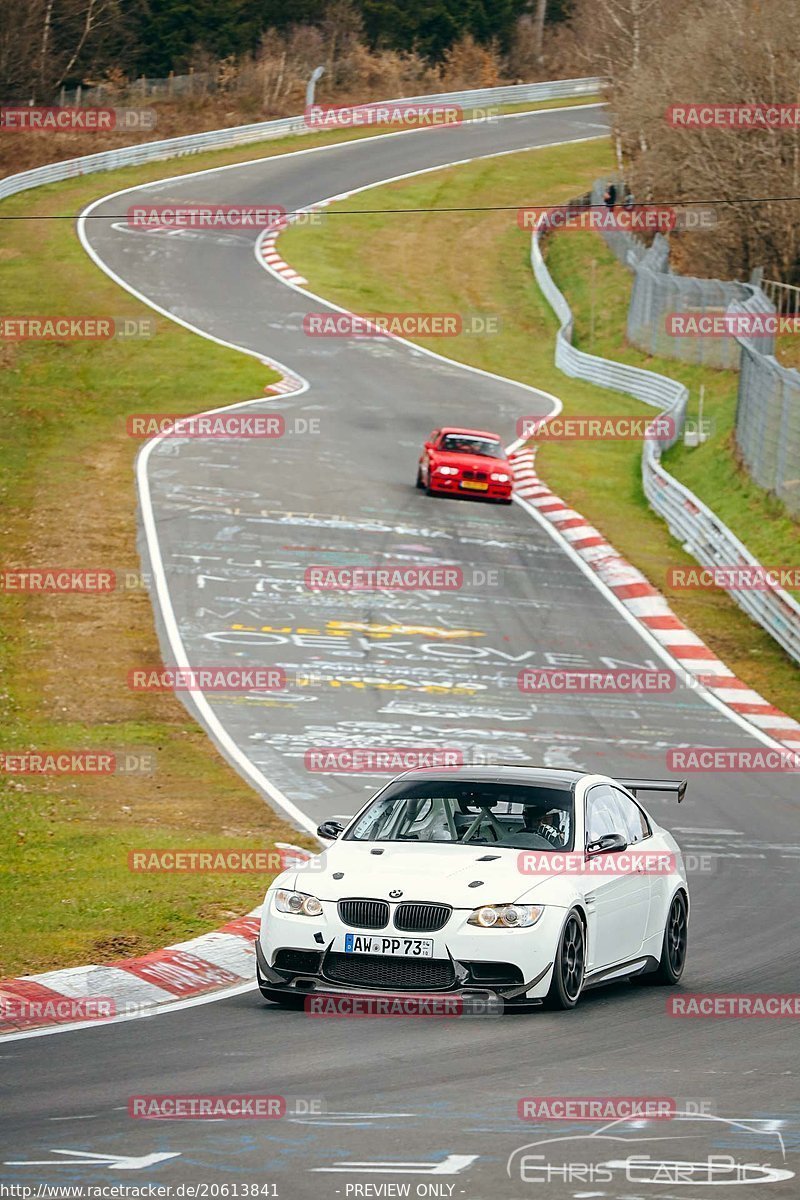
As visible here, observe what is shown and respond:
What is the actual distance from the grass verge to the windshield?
1478 centimetres

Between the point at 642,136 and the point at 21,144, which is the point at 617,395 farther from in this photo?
the point at 21,144

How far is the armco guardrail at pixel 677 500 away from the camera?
28.2m

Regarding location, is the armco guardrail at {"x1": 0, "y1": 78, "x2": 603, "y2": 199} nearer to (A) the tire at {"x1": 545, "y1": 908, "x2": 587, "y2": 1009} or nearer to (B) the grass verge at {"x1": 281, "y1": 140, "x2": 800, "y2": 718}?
(B) the grass verge at {"x1": 281, "y1": 140, "x2": 800, "y2": 718}

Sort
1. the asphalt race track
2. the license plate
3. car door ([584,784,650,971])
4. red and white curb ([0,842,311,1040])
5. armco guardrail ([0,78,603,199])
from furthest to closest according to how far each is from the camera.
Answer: armco guardrail ([0,78,603,199]) < car door ([584,784,650,971]) < the license plate < red and white curb ([0,842,311,1040]) < the asphalt race track

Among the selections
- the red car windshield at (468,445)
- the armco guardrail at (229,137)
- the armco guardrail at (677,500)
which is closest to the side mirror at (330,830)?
the armco guardrail at (677,500)

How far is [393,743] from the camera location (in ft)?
70.8

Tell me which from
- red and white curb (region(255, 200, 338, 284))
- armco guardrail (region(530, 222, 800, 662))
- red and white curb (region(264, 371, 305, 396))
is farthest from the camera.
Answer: red and white curb (region(255, 200, 338, 284))

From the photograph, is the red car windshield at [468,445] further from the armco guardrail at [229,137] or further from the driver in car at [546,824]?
the armco guardrail at [229,137]

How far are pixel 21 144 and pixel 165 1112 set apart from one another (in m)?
65.5

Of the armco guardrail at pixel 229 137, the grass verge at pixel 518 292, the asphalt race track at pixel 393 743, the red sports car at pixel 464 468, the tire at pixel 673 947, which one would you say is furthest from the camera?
the armco guardrail at pixel 229 137

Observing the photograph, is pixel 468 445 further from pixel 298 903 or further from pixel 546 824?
pixel 298 903

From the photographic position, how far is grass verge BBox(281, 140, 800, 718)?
30.5 metres

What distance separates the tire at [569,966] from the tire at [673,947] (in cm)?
129

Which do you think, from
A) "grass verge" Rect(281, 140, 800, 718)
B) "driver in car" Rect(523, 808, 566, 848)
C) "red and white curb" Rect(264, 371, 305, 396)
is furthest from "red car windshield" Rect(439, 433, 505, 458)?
"driver in car" Rect(523, 808, 566, 848)
